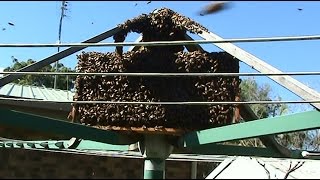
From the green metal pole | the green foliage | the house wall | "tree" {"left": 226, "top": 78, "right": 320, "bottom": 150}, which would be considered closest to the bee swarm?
the green metal pole

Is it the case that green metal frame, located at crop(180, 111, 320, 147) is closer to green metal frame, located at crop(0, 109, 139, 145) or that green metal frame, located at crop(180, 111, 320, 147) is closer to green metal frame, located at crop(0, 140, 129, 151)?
green metal frame, located at crop(0, 109, 139, 145)

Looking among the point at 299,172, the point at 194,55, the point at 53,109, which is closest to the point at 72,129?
the point at 194,55

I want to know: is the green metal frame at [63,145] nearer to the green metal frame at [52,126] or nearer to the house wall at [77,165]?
the house wall at [77,165]

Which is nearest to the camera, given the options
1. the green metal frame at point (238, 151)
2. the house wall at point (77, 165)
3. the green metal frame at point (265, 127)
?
the green metal frame at point (265, 127)

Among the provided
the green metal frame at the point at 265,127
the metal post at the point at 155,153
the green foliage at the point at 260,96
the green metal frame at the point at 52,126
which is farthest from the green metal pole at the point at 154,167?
the green foliage at the point at 260,96

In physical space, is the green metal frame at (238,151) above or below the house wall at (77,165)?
above

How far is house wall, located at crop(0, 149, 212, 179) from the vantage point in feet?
42.2

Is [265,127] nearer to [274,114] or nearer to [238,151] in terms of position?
[238,151]

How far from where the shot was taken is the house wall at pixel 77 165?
42.2ft

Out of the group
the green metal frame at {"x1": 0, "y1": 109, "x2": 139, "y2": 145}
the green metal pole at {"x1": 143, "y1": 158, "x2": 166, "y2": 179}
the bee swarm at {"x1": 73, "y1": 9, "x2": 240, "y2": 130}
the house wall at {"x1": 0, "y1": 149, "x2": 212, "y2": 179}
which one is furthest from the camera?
the house wall at {"x1": 0, "y1": 149, "x2": 212, "y2": 179}

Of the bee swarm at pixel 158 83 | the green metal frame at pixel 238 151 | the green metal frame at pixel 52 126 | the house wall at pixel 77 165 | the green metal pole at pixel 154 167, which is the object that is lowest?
the house wall at pixel 77 165

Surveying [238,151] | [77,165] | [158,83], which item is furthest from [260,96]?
[158,83]

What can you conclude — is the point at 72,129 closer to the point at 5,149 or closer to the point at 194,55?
the point at 194,55

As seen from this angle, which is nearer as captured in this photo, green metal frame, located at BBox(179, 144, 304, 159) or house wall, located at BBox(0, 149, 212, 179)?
green metal frame, located at BBox(179, 144, 304, 159)
